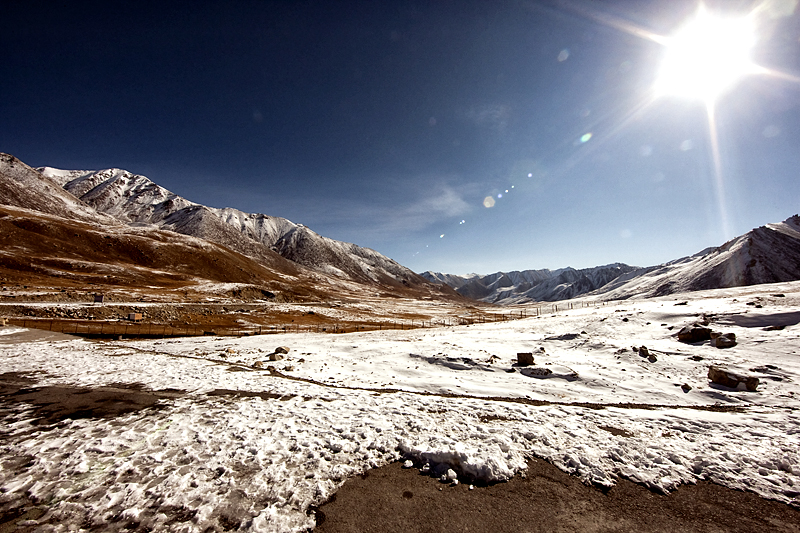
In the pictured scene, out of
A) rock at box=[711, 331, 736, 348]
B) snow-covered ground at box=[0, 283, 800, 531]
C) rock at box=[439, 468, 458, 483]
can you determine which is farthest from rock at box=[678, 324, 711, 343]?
rock at box=[439, 468, 458, 483]

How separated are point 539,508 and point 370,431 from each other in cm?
505

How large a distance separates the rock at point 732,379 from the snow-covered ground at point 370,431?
408 mm

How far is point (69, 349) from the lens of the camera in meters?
22.0

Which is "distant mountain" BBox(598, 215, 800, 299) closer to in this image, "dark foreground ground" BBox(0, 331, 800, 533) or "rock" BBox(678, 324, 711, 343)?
"rock" BBox(678, 324, 711, 343)

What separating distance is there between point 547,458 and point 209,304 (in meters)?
67.2

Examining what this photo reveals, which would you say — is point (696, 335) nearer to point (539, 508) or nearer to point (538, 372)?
point (538, 372)

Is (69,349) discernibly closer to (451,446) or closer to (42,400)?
(42,400)

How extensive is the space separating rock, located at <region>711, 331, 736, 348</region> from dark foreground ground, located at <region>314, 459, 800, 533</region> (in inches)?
726

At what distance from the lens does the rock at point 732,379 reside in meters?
13.3

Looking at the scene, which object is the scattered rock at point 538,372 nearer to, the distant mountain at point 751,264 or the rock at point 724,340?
the rock at point 724,340

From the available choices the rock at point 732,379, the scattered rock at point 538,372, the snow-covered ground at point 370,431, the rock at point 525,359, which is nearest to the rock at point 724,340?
the snow-covered ground at point 370,431

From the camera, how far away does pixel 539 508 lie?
6277 mm

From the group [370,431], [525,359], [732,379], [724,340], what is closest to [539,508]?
[370,431]

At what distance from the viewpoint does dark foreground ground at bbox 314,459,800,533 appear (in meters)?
5.80
